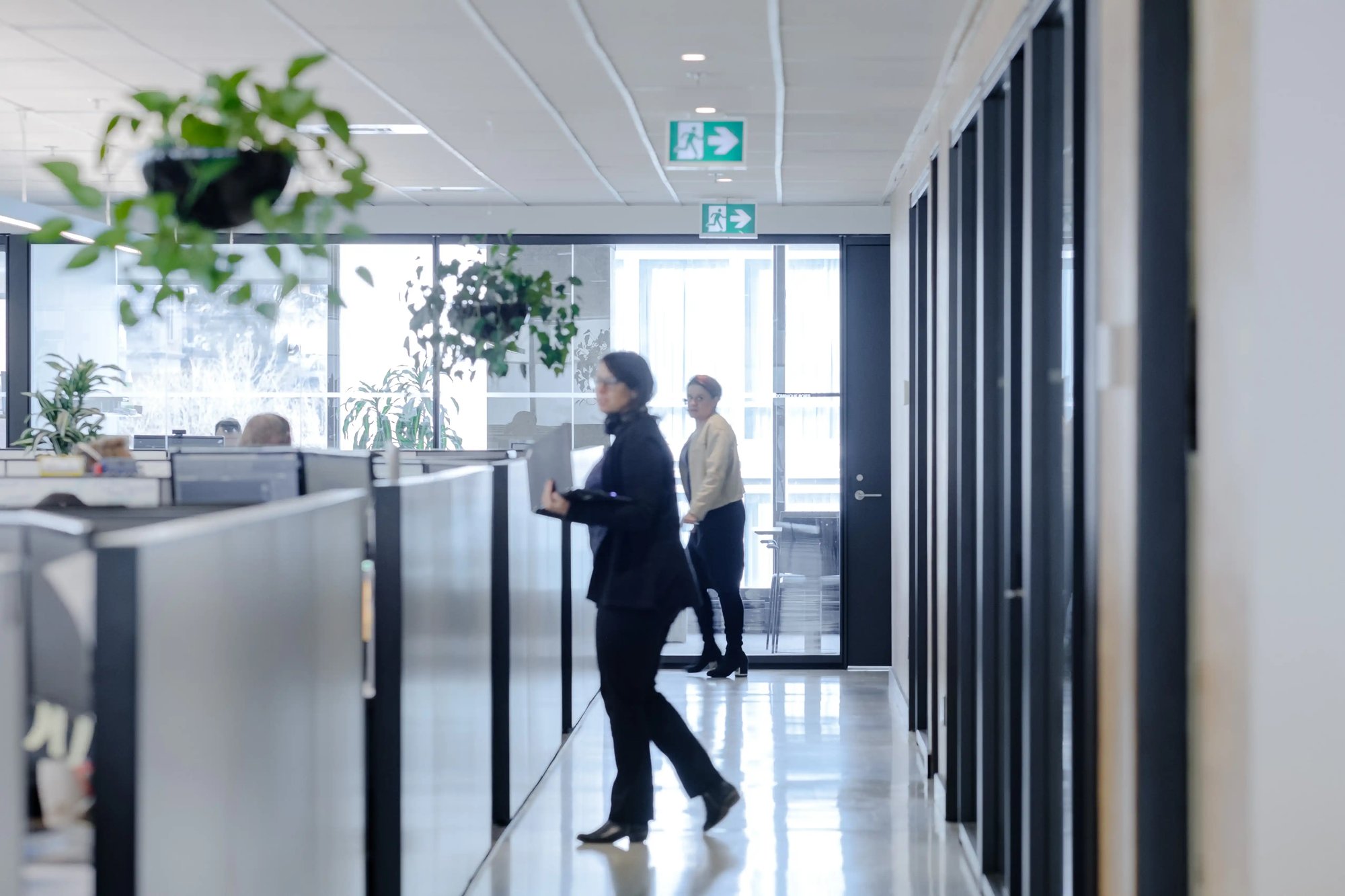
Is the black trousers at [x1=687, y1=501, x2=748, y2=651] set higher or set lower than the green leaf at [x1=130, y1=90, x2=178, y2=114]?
lower

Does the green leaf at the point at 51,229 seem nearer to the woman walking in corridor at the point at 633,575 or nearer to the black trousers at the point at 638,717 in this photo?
the woman walking in corridor at the point at 633,575

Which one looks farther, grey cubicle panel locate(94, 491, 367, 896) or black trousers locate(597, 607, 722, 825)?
black trousers locate(597, 607, 722, 825)

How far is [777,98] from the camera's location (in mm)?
5359

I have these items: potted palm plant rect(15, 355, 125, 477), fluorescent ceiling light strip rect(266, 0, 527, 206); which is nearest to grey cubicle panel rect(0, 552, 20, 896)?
fluorescent ceiling light strip rect(266, 0, 527, 206)

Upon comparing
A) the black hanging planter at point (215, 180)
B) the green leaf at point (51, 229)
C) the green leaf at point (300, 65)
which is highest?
the green leaf at point (300, 65)

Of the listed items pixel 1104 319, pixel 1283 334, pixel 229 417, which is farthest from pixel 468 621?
pixel 229 417

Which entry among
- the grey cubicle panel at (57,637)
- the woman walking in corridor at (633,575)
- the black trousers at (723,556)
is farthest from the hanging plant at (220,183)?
the black trousers at (723,556)

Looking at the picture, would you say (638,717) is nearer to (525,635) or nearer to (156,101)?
(525,635)

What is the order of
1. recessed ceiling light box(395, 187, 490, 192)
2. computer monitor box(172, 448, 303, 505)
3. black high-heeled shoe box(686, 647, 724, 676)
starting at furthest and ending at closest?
black high-heeled shoe box(686, 647, 724, 676) → recessed ceiling light box(395, 187, 490, 192) → computer monitor box(172, 448, 303, 505)

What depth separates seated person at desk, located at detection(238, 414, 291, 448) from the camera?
615cm

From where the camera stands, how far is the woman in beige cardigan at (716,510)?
7562 mm

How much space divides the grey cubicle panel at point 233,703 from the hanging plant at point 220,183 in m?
0.49

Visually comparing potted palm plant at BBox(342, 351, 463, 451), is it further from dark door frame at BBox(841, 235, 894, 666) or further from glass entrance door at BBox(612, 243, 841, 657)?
dark door frame at BBox(841, 235, 894, 666)

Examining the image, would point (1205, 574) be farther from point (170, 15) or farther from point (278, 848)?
point (170, 15)
